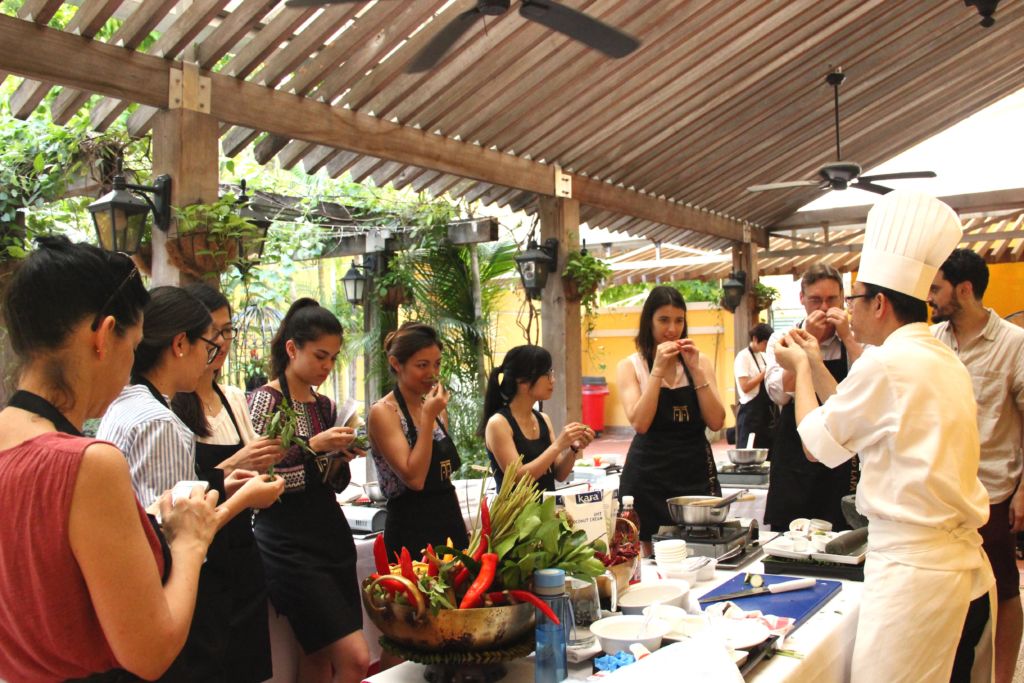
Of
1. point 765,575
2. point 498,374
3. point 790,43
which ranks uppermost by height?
point 790,43

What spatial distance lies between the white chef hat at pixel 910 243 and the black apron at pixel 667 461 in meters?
1.36

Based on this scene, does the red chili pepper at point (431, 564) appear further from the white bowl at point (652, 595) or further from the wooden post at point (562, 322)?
the wooden post at point (562, 322)

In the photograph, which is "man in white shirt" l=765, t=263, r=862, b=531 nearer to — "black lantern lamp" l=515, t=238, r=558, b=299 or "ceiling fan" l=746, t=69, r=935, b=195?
"black lantern lamp" l=515, t=238, r=558, b=299

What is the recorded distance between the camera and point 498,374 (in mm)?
3869

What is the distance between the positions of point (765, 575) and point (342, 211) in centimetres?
564

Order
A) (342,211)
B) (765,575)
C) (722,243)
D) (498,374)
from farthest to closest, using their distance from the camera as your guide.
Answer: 1. (722,243)
2. (342,211)
3. (498,374)
4. (765,575)

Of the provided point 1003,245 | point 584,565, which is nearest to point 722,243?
point 1003,245

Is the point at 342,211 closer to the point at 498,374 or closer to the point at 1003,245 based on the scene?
Result: the point at 498,374

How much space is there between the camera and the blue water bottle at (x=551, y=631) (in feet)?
→ 5.87

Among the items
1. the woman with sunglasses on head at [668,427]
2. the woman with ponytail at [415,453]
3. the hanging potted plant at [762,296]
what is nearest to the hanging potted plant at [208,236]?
the woman with ponytail at [415,453]

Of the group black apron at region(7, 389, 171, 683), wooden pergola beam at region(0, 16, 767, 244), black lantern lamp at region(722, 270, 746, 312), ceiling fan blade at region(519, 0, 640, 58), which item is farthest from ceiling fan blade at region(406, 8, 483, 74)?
black lantern lamp at region(722, 270, 746, 312)

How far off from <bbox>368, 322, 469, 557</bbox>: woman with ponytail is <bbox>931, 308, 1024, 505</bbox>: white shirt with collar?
2.11m

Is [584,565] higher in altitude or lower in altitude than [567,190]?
lower

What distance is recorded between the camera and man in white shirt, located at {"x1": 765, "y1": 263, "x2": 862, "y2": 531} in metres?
3.50
